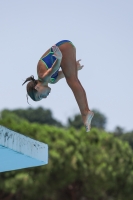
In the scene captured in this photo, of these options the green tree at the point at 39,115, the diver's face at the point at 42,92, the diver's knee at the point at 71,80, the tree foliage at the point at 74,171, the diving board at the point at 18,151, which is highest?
the green tree at the point at 39,115

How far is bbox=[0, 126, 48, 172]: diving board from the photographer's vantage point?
5993 millimetres

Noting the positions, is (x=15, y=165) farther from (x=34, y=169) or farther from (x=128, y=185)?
(x=128, y=185)

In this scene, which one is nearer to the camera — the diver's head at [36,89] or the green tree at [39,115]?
the diver's head at [36,89]

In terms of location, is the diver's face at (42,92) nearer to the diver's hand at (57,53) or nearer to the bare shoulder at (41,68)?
the bare shoulder at (41,68)

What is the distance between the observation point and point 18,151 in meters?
6.23

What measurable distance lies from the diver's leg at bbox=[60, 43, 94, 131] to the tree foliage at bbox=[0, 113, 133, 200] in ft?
66.3

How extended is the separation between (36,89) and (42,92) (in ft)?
0.29

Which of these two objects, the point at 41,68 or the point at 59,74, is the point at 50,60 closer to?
the point at 41,68

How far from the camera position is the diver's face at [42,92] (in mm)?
7027

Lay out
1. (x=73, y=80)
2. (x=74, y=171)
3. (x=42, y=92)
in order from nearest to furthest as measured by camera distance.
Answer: (x=42, y=92)
(x=73, y=80)
(x=74, y=171)

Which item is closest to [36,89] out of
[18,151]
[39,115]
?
[18,151]

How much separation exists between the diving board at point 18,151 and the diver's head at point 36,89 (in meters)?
0.62

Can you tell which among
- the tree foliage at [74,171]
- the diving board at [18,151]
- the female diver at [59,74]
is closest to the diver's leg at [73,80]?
the female diver at [59,74]

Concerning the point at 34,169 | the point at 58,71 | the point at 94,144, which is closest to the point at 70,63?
the point at 58,71
